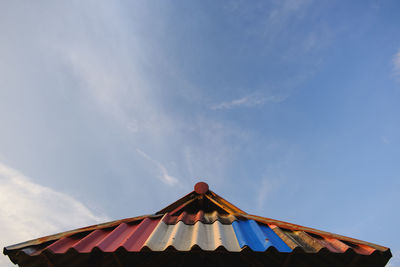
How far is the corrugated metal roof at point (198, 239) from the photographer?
2668 mm

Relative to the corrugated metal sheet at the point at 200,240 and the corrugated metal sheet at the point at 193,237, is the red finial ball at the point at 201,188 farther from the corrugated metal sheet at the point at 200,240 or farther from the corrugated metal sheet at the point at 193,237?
the corrugated metal sheet at the point at 193,237

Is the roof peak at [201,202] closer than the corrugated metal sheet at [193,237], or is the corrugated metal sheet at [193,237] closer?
the corrugated metal sheet at [193,237]

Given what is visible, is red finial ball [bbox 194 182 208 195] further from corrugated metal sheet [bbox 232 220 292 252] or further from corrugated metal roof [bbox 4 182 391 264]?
corrugated metal sheet [bbox 232 220 292 252]

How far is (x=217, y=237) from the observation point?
2904mm

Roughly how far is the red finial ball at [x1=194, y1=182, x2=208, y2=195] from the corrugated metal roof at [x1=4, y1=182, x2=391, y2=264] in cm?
91

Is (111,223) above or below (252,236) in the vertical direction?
above

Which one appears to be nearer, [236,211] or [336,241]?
[336,241]

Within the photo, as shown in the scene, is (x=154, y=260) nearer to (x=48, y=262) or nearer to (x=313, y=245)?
(x=48, y=262)

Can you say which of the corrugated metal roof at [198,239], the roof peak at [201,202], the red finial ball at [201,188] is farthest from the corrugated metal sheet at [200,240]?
the red finial ball at [201,188]

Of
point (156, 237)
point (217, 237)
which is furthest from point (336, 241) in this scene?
point (156, 237)

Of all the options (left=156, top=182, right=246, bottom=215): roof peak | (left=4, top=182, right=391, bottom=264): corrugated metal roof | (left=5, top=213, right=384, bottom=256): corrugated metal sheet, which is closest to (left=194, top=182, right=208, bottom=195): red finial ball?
(left=156, top=182, right=246, bottom=215): roof peak

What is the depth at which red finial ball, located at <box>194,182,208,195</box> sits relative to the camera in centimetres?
485

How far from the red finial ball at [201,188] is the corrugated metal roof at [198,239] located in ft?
2.97

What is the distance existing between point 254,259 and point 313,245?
810 millimetres
